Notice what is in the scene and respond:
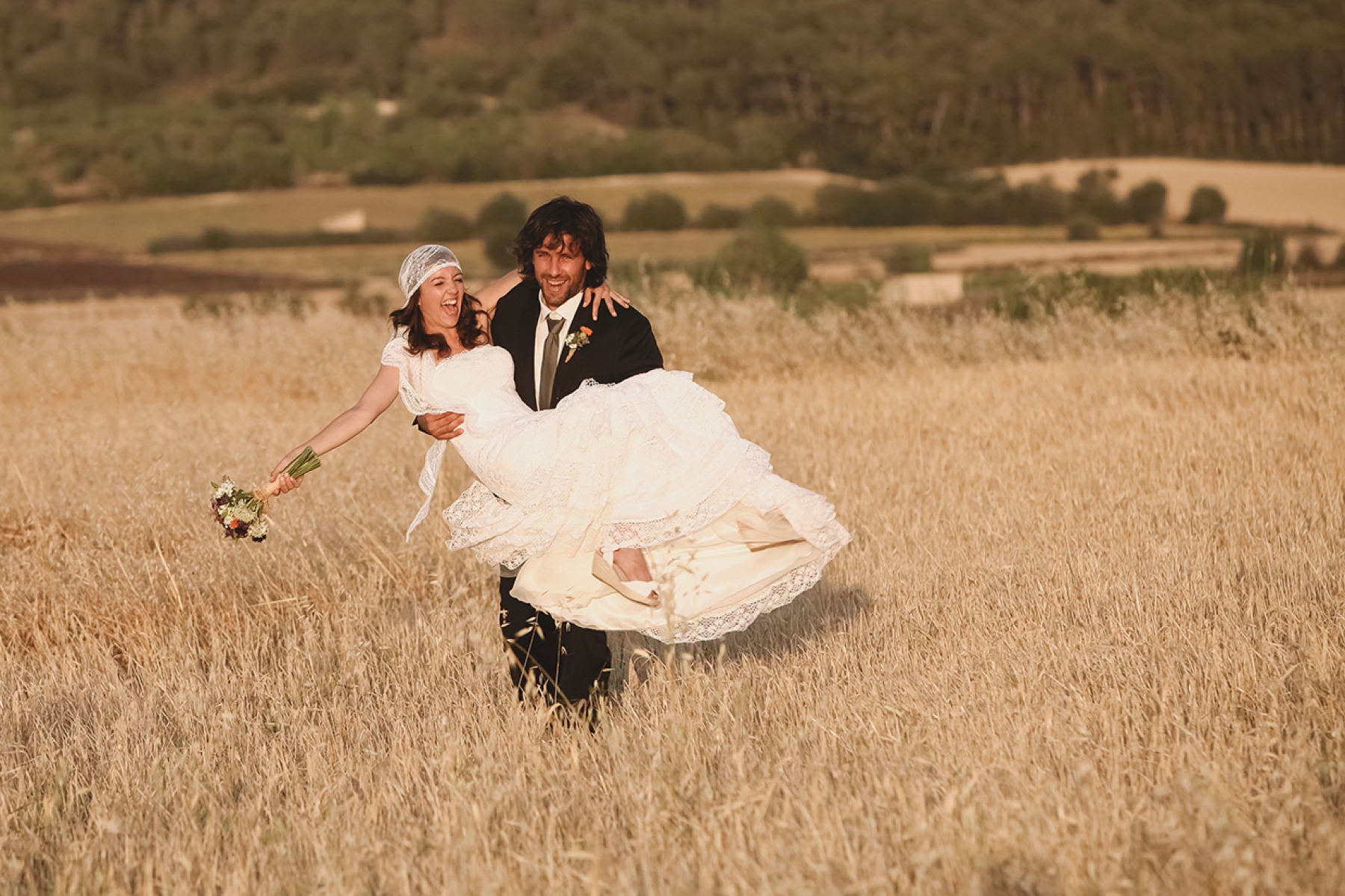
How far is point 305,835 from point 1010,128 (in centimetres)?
5883

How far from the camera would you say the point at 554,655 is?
5078 millimetres

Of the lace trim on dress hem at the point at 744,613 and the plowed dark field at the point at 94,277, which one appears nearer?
the lace trim on dress hem at the point at 744,613

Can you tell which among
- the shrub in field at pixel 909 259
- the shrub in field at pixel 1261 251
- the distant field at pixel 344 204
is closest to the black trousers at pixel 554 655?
the shrub in field at pixel 1261 251

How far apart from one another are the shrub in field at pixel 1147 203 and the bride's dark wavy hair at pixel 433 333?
163 feet

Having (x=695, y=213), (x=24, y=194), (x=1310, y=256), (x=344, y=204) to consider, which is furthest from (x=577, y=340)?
(x=24, y=194)

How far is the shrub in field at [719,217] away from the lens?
2266 inches

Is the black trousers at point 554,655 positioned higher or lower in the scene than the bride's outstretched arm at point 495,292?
lower

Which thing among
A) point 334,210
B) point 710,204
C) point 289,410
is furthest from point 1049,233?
point 289,410

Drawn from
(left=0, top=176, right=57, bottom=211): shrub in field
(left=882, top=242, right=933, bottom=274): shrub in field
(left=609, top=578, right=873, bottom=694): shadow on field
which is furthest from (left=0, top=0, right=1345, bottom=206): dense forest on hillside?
(left=609, top=578, right=873, bottom=694): shadow on field

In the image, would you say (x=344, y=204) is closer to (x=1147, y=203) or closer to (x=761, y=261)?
(x=761, y=261)

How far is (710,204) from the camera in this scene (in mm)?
60125

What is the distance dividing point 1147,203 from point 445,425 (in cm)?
5086

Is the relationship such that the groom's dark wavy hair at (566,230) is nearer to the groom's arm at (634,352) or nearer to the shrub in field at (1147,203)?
the groom's arm at (634,352)

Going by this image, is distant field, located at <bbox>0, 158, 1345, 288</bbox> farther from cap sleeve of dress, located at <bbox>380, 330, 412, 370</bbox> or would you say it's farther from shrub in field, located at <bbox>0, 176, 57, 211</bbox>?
cap sleeve of dress, located at <bbox>380, 330, 412, 370</bbox>
